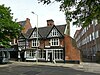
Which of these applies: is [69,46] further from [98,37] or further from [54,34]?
[98,37]

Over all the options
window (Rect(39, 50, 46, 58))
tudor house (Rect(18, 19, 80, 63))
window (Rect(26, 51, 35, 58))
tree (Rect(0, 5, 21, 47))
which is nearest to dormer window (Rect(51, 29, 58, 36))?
tudor house (Rect(18, 19, 80, 63))

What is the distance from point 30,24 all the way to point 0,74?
39956mm

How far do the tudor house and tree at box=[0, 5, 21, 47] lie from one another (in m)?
6.68

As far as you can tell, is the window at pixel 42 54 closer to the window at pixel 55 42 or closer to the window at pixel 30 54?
the window at pixel 30 54

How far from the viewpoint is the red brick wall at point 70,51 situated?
143 feet

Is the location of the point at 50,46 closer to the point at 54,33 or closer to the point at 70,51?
the point at 54,33

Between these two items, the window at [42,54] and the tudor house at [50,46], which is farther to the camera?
the window at [42,54]

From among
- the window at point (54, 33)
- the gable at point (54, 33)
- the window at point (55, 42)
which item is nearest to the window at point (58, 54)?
the window at point (55, 42)

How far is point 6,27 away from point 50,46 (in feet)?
38.7

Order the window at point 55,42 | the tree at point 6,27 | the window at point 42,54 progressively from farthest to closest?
the window at point 42,54, the window at point 55,42, the tree at point 6,27

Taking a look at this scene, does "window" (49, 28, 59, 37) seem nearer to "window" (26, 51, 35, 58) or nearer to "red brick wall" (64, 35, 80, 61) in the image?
"red brick wall" (64, 35, 80, 61)

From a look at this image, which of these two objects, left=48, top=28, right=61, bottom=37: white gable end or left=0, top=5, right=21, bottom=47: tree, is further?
left=48, top=28, right=61, bottom=37: white gable end

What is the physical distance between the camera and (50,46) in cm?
4578

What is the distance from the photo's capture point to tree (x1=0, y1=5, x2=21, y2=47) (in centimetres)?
3803
